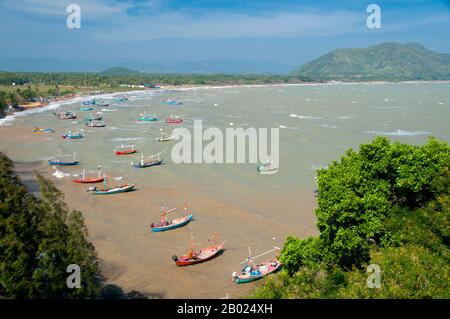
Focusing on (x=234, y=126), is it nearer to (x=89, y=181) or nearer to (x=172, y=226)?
(x=89, y=181)

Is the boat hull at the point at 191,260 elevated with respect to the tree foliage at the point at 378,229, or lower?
lower

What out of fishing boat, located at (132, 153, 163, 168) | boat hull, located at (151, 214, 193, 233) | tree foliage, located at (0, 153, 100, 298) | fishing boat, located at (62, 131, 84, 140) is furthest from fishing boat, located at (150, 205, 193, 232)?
fishing boat, located at (62, 131, 84, 140)

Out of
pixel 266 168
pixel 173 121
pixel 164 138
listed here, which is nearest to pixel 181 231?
pixel 266 168

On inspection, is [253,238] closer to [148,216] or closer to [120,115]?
[148,216]

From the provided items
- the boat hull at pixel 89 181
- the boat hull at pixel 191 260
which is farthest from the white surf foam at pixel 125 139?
the boat hull at pixel 191 260

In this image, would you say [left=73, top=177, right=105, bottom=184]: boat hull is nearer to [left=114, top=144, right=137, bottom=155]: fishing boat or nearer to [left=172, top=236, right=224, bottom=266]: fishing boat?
[left=114, top=144, right=137, bottom=155]: fishing boat

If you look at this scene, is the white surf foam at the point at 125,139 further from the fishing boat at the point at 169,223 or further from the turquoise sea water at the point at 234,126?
the fishing boat at the point at 169,223

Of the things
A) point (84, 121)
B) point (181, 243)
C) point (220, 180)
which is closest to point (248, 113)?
point (84, 121)
